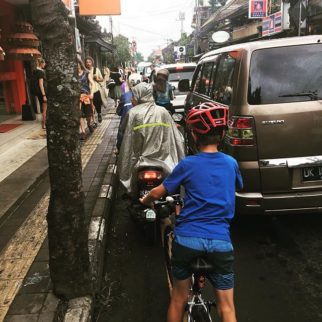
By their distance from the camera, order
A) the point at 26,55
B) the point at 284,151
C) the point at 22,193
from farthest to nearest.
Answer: the point at 26,55 → the point at 22,193 → the point at 284,151

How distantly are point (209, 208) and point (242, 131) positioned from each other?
80.5 inches

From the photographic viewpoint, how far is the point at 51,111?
2.98 meters

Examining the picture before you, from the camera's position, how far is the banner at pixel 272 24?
16.7 meters

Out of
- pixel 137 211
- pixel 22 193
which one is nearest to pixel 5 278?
pixel 137 211

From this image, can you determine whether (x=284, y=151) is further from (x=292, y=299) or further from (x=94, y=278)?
(x=94, y=278)

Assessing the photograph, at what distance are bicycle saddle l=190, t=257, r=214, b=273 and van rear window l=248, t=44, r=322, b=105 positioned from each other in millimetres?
2366

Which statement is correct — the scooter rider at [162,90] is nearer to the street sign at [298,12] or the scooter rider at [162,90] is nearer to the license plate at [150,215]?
the street sign at [298,12]

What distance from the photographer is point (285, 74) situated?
432cm

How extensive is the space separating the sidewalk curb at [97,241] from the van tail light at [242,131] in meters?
1.70

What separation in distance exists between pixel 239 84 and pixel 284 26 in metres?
12.4

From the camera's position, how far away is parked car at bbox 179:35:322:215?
165 inches

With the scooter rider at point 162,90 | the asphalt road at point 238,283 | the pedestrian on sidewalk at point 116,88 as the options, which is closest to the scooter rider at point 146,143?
the asphalt road at point 238,283

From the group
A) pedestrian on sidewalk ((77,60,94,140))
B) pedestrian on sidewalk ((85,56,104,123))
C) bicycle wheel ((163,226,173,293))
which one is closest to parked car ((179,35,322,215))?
bicycle wheel ((163,226,173,293))

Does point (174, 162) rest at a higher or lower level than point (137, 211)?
higher
